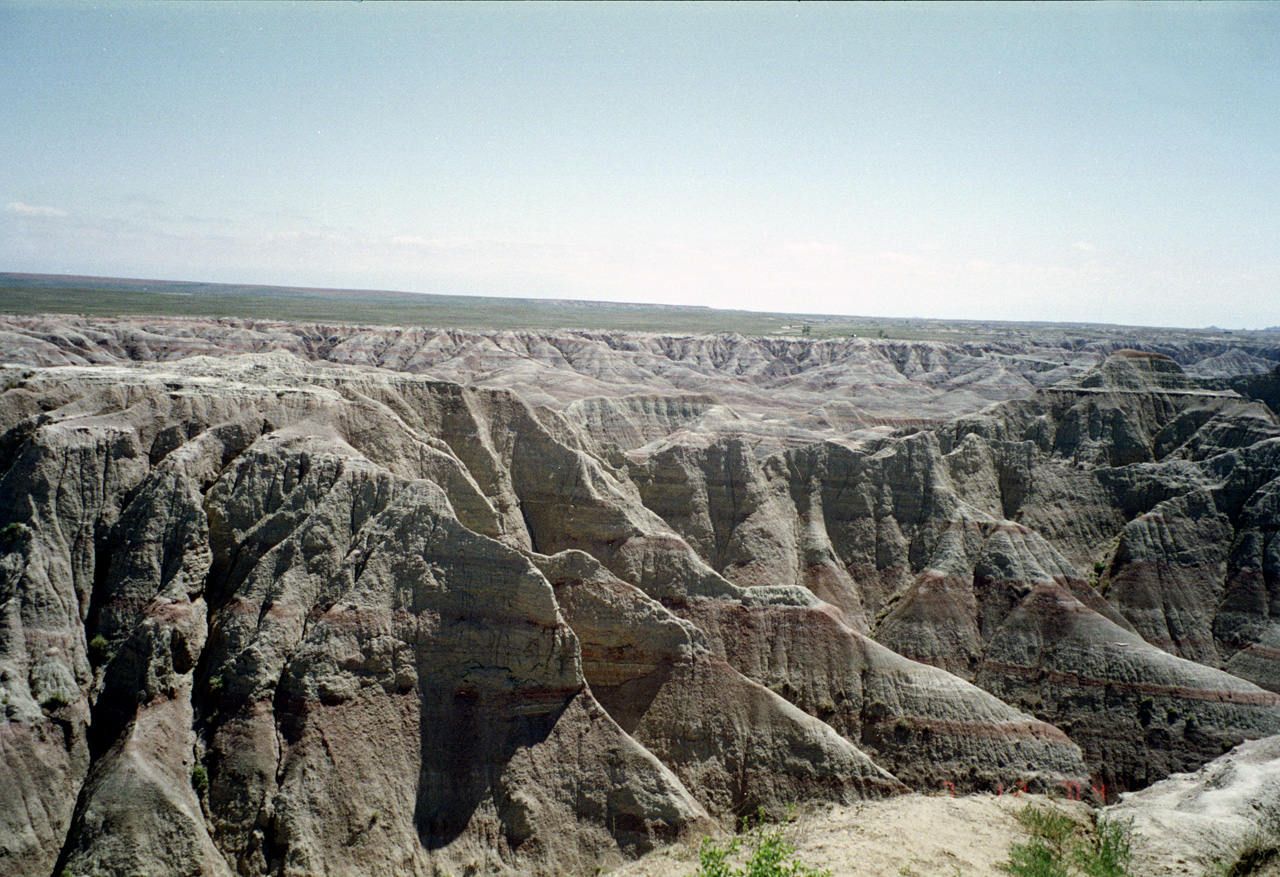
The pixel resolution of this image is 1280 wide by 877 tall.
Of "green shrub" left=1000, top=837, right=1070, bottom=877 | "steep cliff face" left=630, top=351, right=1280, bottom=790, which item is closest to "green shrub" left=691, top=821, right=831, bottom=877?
"green shrub" left=1000, top=837, right=1070, bottom=877

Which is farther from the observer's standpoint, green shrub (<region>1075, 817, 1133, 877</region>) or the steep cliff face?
the steep cliff face

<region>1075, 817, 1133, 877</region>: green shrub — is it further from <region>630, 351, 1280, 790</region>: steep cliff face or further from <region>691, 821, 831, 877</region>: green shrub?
<region>691, 821, 831, 877</region>: green shrub

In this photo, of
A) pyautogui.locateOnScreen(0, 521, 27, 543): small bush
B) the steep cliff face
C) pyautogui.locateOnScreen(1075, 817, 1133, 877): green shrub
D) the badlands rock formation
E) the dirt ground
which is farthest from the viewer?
the steep cliff face

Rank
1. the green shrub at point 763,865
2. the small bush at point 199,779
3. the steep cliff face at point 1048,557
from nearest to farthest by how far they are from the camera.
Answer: the green shrub at point 763,865, the small bush at point 199,779, the steep cliff face at point 1048,557

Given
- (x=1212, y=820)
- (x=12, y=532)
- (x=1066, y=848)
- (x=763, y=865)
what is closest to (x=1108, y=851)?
(x=1066, y=848)

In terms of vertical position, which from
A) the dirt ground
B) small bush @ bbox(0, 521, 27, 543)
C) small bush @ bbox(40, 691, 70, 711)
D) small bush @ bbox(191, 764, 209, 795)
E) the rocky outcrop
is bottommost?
the dirt ground

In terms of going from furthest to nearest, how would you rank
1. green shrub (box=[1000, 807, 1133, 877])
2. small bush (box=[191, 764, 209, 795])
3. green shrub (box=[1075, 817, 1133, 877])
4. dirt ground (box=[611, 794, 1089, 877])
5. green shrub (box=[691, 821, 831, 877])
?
Result: 1. small bush (box=[191, 764, 209, 795])
2. dirt ground (box=[611, 794, 1089, 877])
3. green shrub (box=[1075, 817, 1133, 877])
4. green shrub (box=[1000, 807, 1133, 877])
5. green shrub (box=[691, 821, 831, 877])

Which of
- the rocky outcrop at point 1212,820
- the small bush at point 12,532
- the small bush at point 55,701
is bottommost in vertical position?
the rocky outcrop at point 1212,820

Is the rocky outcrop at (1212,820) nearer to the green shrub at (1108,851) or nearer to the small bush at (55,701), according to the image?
the green shrub at (1108,851)

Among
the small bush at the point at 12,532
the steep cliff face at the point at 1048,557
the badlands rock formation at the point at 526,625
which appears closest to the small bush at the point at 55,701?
the badlands rock formation at the point at 526,625
